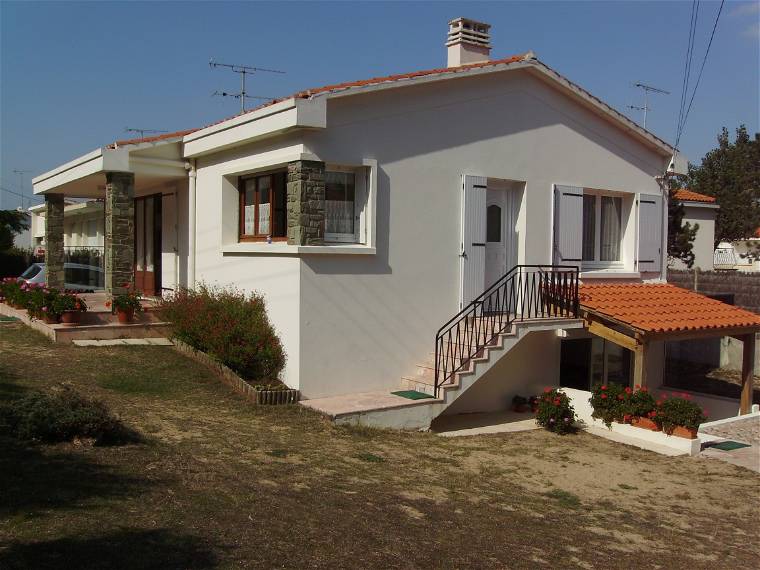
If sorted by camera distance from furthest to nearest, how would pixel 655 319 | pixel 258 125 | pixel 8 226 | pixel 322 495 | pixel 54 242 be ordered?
pixel 8 226 → pixel 54 242 → pixel 655 319 → pixel 258 125 → pixel 322 495

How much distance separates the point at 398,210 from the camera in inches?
442

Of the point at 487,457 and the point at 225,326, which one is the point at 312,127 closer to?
the point at 225,326

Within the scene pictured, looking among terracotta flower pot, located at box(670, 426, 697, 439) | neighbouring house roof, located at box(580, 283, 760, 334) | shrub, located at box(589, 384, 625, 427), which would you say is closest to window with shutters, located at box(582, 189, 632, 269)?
neighbouring house roof, located at box(580, 283, 760, 334)

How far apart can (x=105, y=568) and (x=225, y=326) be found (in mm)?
6715

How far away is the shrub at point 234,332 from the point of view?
416 inches

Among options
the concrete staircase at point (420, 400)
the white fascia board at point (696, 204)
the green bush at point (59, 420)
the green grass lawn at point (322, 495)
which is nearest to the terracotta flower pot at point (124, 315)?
the green grass lawn at point (322, 495)

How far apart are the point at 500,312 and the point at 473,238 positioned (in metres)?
1.35

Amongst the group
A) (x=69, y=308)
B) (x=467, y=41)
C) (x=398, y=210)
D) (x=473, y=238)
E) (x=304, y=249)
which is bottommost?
(x=69, y=308)

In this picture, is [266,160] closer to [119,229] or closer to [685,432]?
[119,229]

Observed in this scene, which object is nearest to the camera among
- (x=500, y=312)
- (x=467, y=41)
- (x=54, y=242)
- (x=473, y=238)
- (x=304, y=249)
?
(x=304, y=249)

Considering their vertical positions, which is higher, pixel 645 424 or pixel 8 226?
pixel 8 226

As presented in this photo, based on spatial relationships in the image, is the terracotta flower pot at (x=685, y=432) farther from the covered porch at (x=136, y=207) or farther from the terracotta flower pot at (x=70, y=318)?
A: the terracotta flower pot at (x=70, y=318)

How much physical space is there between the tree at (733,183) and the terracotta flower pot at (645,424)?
32.3m

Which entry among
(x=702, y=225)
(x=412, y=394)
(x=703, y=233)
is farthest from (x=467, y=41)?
(x=703, y=233)
